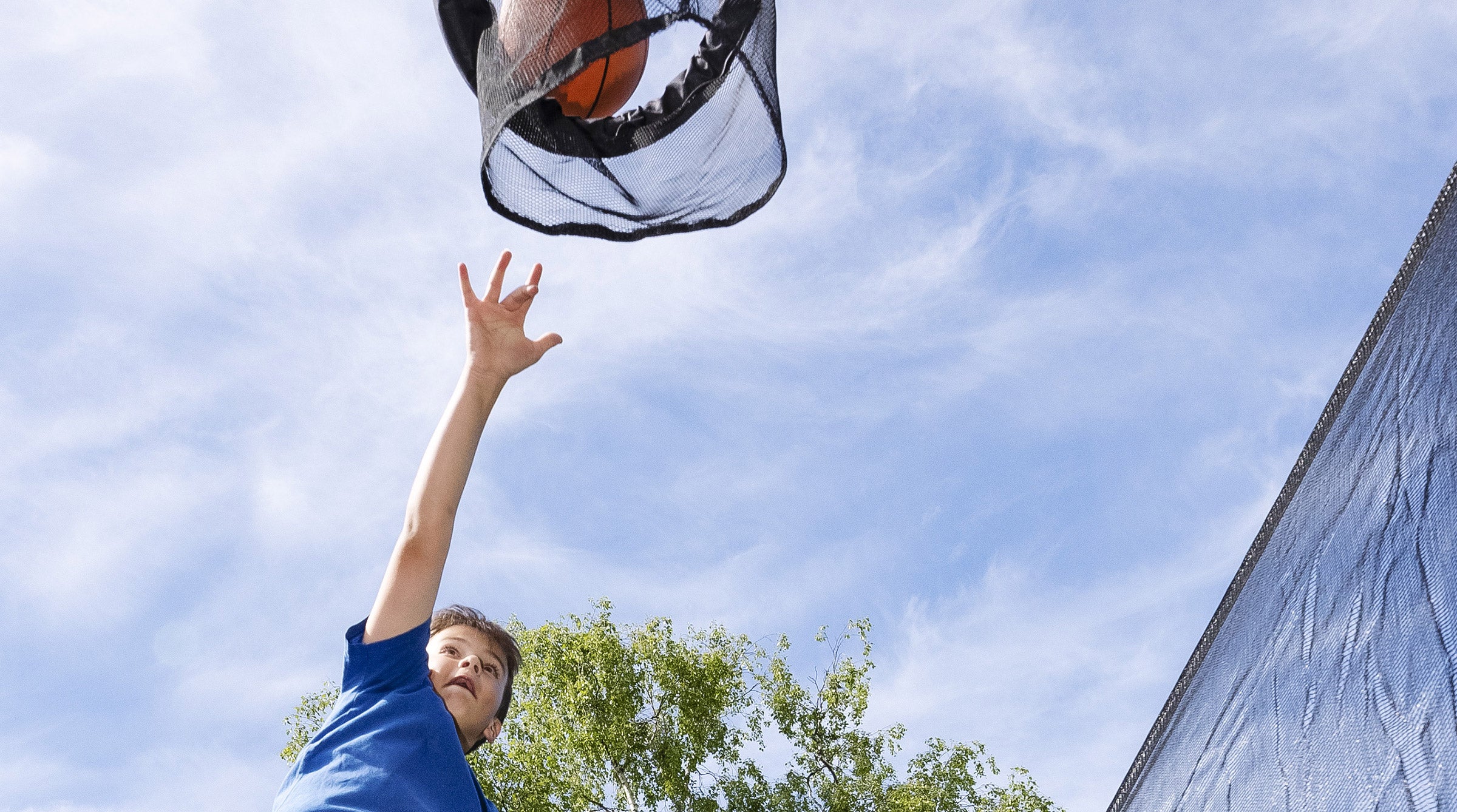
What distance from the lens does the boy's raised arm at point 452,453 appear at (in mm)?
1884

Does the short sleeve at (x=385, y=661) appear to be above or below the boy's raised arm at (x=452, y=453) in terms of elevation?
below

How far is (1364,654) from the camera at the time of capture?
1.67 m

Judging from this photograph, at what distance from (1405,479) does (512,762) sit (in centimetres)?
1485

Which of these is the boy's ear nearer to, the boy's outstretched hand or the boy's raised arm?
the boy's raised arm

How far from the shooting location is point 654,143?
2.42 metres

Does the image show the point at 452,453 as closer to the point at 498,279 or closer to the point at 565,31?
the point at 498,279

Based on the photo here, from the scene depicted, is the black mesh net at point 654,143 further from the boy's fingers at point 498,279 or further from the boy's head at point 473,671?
the boy's head at point 473,671

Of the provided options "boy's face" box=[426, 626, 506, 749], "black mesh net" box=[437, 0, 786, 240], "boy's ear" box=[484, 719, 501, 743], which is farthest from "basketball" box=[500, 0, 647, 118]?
"boy's ear" box=[484, 719, 501, 743]

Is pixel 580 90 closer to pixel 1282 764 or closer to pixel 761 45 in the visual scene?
pixel 761 45

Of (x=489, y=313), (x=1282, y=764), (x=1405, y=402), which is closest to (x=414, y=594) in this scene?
(x=489, y=313)

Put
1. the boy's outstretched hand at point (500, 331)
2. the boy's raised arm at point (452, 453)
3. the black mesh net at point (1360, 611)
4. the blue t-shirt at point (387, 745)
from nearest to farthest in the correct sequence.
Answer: the black mesh net at point (1360, 611), the blue t-shirt at point (387, 745), the boy's raised arm at point (452, 453), the boy's outstretched hand at point (500, 331)

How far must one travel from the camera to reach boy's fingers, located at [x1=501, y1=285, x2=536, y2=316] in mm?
2223

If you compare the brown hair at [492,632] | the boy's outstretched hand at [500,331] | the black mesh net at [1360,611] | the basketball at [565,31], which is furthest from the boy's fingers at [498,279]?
the black mesh net at [1360,611]

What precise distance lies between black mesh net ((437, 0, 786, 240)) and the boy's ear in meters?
1.02
